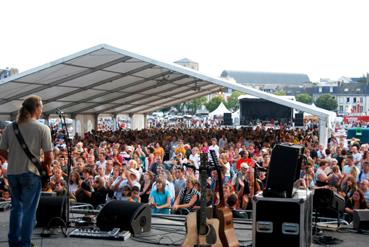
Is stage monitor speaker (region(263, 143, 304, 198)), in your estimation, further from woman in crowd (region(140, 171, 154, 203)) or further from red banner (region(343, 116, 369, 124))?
red banner (region(343, 116, 369, 124))

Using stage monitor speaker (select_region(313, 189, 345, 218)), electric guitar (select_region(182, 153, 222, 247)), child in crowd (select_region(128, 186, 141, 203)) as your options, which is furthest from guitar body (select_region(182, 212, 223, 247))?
child in crowd (select_region(128, 186, 141, 203))

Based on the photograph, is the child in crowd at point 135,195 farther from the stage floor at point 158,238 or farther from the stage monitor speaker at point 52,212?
the stage monitor speaker at point 52,212

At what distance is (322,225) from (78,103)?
1726 cm

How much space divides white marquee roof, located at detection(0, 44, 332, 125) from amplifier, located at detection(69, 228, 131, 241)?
921cm

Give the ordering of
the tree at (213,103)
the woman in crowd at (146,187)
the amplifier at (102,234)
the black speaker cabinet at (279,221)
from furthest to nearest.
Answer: the tree at (213,103), the woman in crowd at (146,187), the amplifier at (102,234), the black speaker cabinet at (279,221)

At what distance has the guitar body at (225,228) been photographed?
5.46m

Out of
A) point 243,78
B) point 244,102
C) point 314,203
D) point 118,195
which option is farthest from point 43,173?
point 243,78

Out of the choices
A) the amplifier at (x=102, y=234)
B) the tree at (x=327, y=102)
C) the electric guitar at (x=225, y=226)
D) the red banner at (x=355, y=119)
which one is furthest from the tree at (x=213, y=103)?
the electric guitar at (x=225, y=226)

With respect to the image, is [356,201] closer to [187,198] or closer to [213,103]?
[187,198]

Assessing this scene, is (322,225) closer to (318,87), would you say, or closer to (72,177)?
(72,177)

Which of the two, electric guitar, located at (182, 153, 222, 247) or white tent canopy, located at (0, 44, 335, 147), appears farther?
white tent canopy, located at (0, 44, 335, 147)

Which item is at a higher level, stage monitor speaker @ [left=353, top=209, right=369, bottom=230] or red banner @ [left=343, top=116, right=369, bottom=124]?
red banner @ [left=343, top=116, right=369, bottom=124]

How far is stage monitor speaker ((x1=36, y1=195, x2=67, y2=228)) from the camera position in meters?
6.49

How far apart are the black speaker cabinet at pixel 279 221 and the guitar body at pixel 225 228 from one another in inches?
9.4
